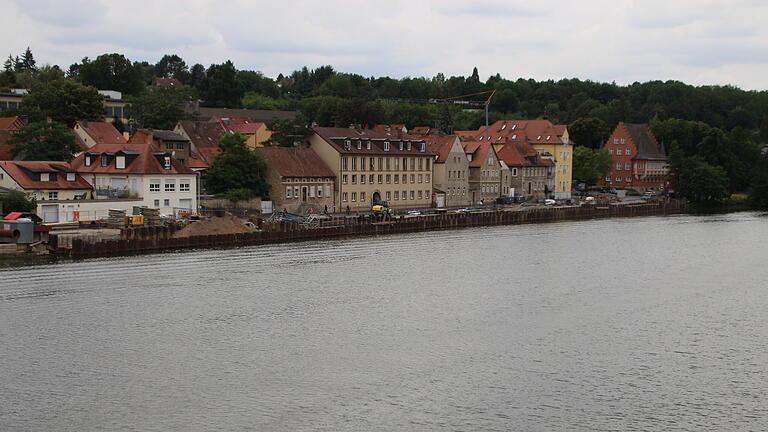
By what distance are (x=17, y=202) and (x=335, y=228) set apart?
21.6m

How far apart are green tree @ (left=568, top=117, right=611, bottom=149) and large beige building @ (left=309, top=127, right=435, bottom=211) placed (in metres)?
40.9

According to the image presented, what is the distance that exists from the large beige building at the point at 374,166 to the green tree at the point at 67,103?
23.4 metres

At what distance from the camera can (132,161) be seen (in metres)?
59.4

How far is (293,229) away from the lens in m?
58.5

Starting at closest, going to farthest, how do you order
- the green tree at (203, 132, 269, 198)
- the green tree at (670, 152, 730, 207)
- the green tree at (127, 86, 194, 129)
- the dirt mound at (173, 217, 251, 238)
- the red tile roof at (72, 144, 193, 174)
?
the dirt mound at (173, 217, 251, 238) < the red tile roof at (72, 144, 193, 174) < the green tree at (203, 132, 269, 198) < the green tree at (127, 86, 194, 129) < the green tree at (670, 152, 730, 207)

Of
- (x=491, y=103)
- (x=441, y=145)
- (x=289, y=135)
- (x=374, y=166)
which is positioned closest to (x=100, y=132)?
(x=289, y=135)

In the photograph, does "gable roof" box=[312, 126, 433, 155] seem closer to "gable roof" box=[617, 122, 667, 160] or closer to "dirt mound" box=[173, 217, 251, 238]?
"dirt mound" box=[173, 217, 251, 238]

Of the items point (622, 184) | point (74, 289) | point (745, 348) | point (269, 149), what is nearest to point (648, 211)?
point (622, 184)

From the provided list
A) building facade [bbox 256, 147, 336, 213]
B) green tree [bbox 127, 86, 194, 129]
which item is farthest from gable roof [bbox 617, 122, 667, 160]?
green tree [bbox 127, 86, 194, 129]

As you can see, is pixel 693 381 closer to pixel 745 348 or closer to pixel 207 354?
pixel 745 348

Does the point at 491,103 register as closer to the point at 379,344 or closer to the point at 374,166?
the point at 374,166

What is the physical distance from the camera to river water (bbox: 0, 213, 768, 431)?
2355 cm

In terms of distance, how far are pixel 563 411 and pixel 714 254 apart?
114 feet

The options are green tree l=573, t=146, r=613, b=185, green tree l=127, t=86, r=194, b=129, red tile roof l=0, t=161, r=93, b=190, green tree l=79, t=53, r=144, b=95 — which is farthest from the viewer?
green tree l=79, t=53, r=144, b=95
